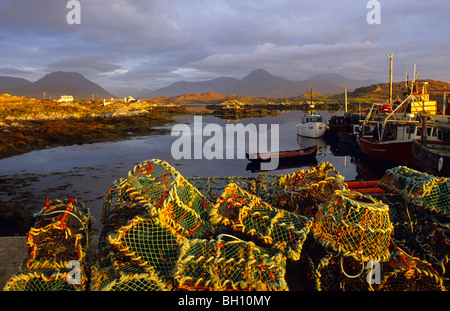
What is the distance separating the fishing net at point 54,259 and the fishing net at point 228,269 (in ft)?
3.04

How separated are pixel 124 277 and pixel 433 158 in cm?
1447

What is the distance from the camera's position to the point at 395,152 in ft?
55.8

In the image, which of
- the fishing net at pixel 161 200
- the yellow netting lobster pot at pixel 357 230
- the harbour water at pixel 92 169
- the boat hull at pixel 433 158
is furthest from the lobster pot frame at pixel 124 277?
the boat hull at pixel 433 158

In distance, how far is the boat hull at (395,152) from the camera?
1655 cm

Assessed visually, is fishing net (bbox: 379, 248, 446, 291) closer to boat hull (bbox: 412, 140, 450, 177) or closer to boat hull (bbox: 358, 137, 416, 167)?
boat hull (bbox: 412, 140, 450, 177)

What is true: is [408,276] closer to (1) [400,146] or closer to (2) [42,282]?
(2) [42,282]

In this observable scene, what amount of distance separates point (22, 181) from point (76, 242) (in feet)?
42.8

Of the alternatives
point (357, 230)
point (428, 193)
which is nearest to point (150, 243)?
point (357, 230)

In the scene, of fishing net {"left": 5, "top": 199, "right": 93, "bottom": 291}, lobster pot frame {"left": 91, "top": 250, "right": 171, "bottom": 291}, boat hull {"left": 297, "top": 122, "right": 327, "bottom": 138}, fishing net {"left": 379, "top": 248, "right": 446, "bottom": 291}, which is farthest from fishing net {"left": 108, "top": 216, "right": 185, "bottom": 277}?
boat hull {"left": 297, "top": 122, "right": 327, "bottom": 138}

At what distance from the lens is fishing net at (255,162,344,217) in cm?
375
